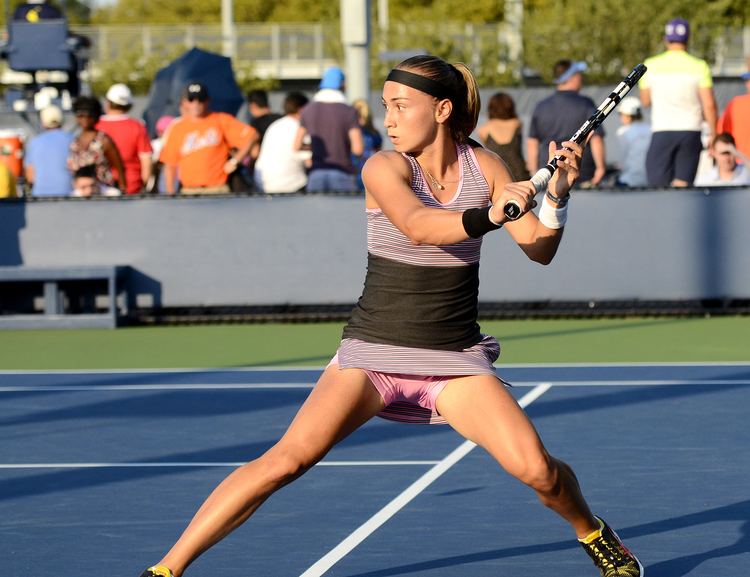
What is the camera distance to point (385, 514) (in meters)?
6.87

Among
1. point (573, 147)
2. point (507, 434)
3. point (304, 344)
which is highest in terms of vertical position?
point (573, 147)

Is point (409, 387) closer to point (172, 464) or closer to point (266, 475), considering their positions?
point (266, 475)

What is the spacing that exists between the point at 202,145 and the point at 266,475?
32.4ft

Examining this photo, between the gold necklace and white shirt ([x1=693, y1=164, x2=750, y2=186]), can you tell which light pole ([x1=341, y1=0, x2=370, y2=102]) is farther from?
the gold necklace

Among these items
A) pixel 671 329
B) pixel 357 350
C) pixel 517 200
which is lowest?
pixel 671 329


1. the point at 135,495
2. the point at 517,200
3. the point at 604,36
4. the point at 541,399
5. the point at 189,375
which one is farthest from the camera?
the point at 604,36

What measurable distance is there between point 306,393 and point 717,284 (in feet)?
16.8

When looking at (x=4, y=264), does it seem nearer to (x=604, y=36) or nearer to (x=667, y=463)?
(x=667, y=463)

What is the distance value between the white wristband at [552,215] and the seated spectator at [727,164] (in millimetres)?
9592

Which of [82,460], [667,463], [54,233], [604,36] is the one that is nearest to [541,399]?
[667,463]

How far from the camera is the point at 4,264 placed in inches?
583

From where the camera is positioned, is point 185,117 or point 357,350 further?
point 185,117

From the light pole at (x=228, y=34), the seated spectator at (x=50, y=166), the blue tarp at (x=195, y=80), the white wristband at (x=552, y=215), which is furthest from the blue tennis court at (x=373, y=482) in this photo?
the light pole at (x=228, y=34)

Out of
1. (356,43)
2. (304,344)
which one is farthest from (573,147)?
(356,43)
